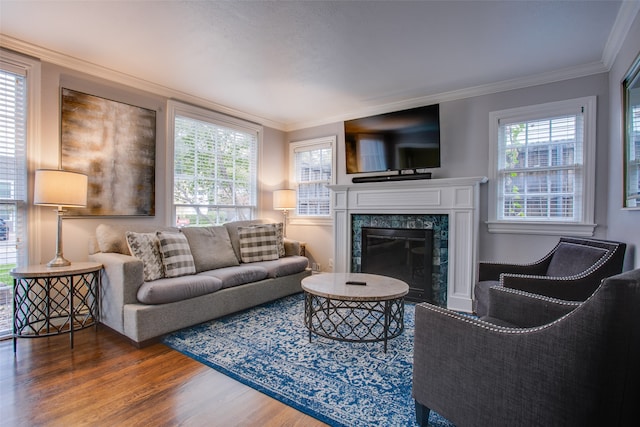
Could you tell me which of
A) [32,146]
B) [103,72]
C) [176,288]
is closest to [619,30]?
[176,288]

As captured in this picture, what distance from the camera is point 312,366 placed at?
2148mm

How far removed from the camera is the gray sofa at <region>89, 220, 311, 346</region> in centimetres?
249

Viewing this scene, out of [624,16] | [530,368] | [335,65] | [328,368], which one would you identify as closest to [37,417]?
[328,368]

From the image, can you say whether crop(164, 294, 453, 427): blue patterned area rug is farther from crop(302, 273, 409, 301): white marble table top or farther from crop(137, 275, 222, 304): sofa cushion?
crop(302, 273, 409, 301): white marble table top

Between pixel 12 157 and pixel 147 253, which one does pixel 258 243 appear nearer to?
pixel 147 253

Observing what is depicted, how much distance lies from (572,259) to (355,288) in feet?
5.43

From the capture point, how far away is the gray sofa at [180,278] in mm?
2490

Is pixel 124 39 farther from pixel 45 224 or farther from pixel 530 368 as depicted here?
pixel 530 368

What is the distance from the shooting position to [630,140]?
7.04 feet

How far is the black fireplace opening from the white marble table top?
3.52 feet

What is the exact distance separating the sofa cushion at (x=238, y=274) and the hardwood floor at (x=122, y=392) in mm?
829

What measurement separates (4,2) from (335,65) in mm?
2459

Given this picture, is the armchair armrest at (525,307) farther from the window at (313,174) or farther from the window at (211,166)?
the window at (211,166)

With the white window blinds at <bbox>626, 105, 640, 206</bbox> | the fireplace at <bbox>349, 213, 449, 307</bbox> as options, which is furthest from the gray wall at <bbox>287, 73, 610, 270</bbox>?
the white window blinds at <bbox>626, 105, 640, 206</bbox>
